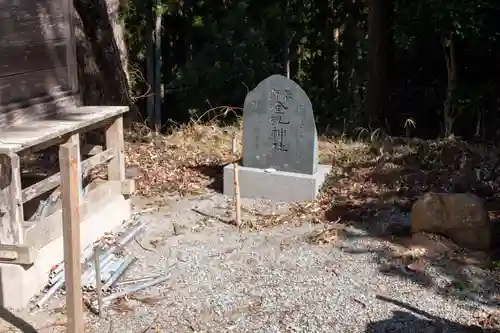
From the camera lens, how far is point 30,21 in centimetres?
525

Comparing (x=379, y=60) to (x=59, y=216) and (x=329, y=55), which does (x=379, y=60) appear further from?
(x=59, y=216)

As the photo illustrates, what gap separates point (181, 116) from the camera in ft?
53.7

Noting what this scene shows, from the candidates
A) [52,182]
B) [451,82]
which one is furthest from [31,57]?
[451,82]

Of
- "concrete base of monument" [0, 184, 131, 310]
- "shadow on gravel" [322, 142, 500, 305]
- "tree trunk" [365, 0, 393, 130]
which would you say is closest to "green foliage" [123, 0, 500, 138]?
"tree trunk" [365, 0, 393, 130]

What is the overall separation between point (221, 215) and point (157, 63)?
29.6 feet

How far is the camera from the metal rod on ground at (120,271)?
16.2 feet

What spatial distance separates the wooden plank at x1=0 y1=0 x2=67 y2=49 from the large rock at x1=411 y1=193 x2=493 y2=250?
335 centimetres

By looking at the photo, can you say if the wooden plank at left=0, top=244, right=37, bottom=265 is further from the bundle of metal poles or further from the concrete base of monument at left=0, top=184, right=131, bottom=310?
the bundle of metal poles

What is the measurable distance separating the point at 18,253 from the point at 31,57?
5.22ft

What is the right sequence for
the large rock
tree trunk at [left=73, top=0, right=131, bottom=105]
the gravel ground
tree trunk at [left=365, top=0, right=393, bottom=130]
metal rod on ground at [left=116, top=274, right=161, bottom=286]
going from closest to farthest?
the gravel ground → metal rod on ground at [left=116, top=274, right=161, bottom=286] → the large rock → tree trunk at [left=73, top=0, right=131, bottom=105] → tree trunk at [left=365, top=0, right=393, bottom=130]

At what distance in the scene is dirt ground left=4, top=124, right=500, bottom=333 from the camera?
4539 mm

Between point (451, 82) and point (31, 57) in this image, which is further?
point (451, 82)

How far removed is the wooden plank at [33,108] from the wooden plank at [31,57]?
234 mm

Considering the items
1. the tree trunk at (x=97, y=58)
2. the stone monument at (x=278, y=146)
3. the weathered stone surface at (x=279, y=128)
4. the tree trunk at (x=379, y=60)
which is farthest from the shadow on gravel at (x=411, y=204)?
the tree trunk at (x=97, y=58)
